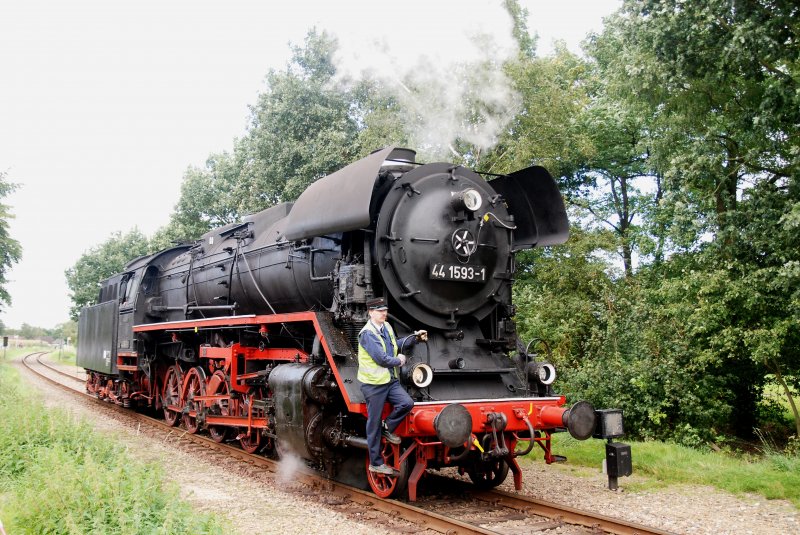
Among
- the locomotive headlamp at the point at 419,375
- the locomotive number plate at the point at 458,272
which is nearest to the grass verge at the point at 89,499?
the locomotive headlamp at the point at 419,375

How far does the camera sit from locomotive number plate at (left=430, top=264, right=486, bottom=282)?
634cm

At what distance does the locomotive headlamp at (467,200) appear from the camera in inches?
256

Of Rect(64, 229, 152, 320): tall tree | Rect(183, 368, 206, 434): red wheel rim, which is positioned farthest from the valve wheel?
Rect(64, 229, 152, 320): tall tree

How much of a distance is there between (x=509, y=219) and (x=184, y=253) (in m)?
8.20

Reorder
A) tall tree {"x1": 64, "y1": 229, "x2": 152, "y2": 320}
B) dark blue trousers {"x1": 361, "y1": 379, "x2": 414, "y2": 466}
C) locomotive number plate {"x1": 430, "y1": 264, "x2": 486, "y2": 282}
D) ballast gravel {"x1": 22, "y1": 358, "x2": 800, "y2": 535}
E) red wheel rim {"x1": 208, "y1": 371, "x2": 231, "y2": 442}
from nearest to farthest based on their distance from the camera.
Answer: ballast gravel {"x1": 22, "y1": 358, "x2": 800, "y2": 535}
dark blue trousers {"x1": 361, "y1": 379, "x2": 414, "y2": 466}
locomotive number plate {"x1": 430, "y1": 264, "x2": 486, "y2": 282}
red wheel rim {"x1": 208, "y1": 371, "x2": 231, "y2": 442}
tall tree {"x1": 64, "y1": 229, "x2": 152, "y2": 320}

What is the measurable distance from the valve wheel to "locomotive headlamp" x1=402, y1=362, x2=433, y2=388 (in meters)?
0.60

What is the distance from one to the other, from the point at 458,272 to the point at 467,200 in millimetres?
747

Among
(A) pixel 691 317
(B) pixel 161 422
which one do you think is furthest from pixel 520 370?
(B) pixel 161 422

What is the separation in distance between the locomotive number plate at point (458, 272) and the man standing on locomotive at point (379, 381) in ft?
2.42

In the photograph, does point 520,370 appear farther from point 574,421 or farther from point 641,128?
point 641,128

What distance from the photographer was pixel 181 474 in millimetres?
7746

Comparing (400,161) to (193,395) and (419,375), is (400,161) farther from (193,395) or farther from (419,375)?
(193,395)

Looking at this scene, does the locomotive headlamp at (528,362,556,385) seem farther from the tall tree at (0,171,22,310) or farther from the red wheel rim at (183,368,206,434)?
the tall tree at (0,171,22,310)

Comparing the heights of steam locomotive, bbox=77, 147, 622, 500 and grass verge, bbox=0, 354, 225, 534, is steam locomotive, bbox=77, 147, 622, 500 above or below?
above
